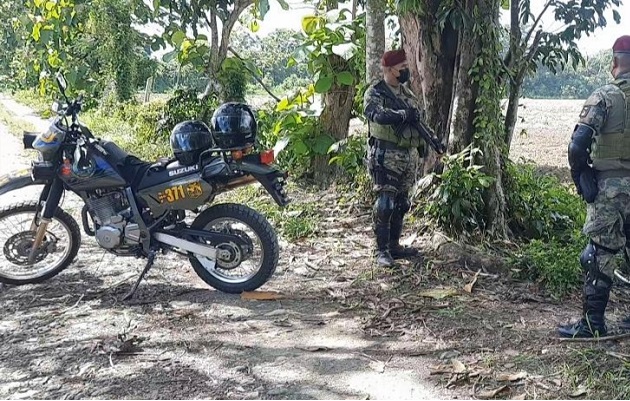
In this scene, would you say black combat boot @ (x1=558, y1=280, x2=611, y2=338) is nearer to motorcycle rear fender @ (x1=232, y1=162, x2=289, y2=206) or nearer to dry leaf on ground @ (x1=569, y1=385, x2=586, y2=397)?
dry leaf on ground @ (x1=569, y1=385, x2=586, y2=397)

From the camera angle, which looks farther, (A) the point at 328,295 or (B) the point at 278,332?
(A) the point at 328,295

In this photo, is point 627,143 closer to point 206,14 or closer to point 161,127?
point 206,14

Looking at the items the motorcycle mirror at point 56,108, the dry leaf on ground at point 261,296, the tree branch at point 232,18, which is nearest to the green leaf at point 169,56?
the tree branch at point 232,18

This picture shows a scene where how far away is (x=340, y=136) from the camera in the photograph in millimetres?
7730

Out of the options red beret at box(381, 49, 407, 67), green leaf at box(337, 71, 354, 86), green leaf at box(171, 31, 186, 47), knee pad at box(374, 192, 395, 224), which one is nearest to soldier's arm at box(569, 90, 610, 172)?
red beret at box(381, 49, 407, 67)

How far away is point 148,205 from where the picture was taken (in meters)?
4.46

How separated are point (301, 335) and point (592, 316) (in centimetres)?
166

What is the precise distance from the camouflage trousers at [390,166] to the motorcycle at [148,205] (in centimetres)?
97

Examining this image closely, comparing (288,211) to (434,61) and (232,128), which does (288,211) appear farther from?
(232,128)

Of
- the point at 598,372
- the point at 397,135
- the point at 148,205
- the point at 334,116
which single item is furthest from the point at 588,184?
the point at 334,116

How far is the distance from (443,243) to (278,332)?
5.95 ft

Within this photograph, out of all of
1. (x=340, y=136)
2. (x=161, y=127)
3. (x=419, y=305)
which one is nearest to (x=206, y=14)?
(x=161, y=127)

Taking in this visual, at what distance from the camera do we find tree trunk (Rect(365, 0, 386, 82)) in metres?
6.21

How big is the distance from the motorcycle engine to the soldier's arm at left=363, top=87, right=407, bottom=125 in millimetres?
1870
